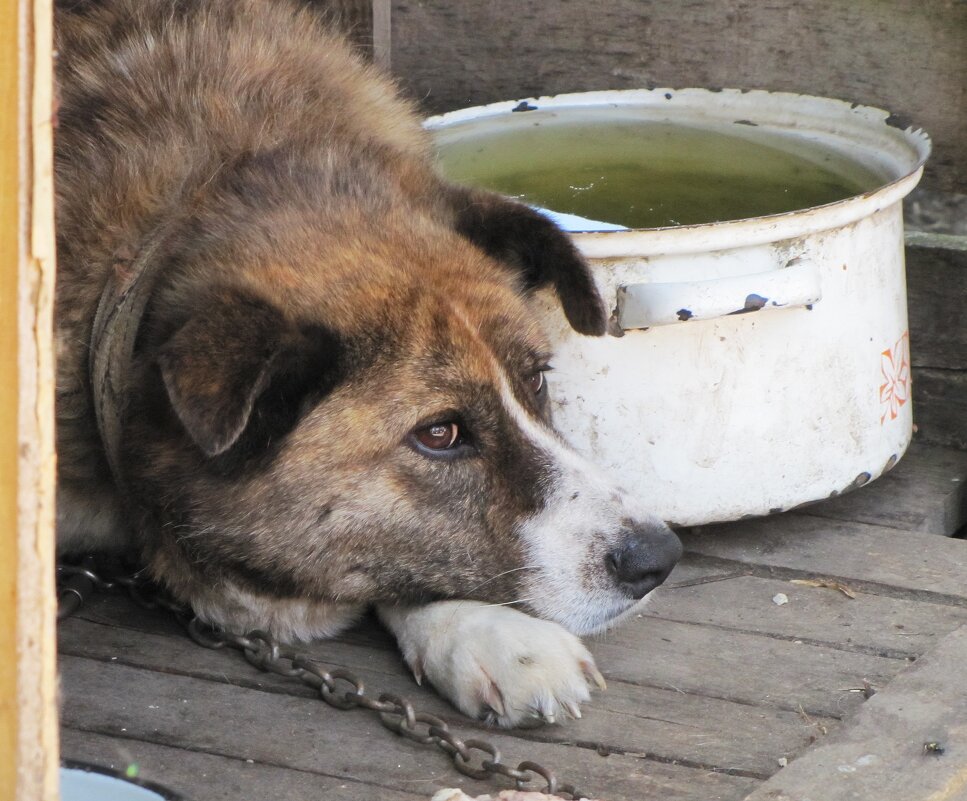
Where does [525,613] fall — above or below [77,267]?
below

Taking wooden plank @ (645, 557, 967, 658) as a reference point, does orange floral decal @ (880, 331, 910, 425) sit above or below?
above

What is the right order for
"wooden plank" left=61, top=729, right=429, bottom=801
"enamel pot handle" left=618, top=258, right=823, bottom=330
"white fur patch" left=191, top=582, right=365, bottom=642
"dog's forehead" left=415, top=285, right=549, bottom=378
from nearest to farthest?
"wooden plank" left=61, top=729, right=429, bottom=801 < "dog's forehead" left=415, top=285, right=549, bottom=378 < "white fur patch" left=191, top=582, right=365, bottom=642 < "enamel pot handle" left=618, top=258, right=823, bottom=330

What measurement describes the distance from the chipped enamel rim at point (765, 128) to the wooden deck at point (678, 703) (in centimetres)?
75

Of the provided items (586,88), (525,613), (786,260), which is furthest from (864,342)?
(586,88)

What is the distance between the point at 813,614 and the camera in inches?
108

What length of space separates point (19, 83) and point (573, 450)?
1.48 meters

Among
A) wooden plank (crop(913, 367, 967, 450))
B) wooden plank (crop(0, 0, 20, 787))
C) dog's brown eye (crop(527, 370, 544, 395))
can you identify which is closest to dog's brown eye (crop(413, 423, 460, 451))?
dog's brown eye (crop(527, 370, 544, 395))

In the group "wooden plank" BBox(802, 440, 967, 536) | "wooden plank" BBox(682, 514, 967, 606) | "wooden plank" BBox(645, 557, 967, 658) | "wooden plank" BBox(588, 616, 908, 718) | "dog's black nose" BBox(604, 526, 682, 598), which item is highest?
"dog's black nose" BBox(604, 526, 682, 598)

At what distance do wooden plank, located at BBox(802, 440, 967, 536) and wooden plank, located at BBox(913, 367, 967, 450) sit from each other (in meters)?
0.07

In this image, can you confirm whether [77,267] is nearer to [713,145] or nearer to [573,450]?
[573,450]

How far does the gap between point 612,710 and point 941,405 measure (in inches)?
71.9

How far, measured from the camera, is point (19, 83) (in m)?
1.24

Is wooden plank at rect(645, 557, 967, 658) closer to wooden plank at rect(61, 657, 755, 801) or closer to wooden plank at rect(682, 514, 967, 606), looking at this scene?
wooden plank at rect(682, 514, 967, 606)

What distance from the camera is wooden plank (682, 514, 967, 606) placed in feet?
9.39
